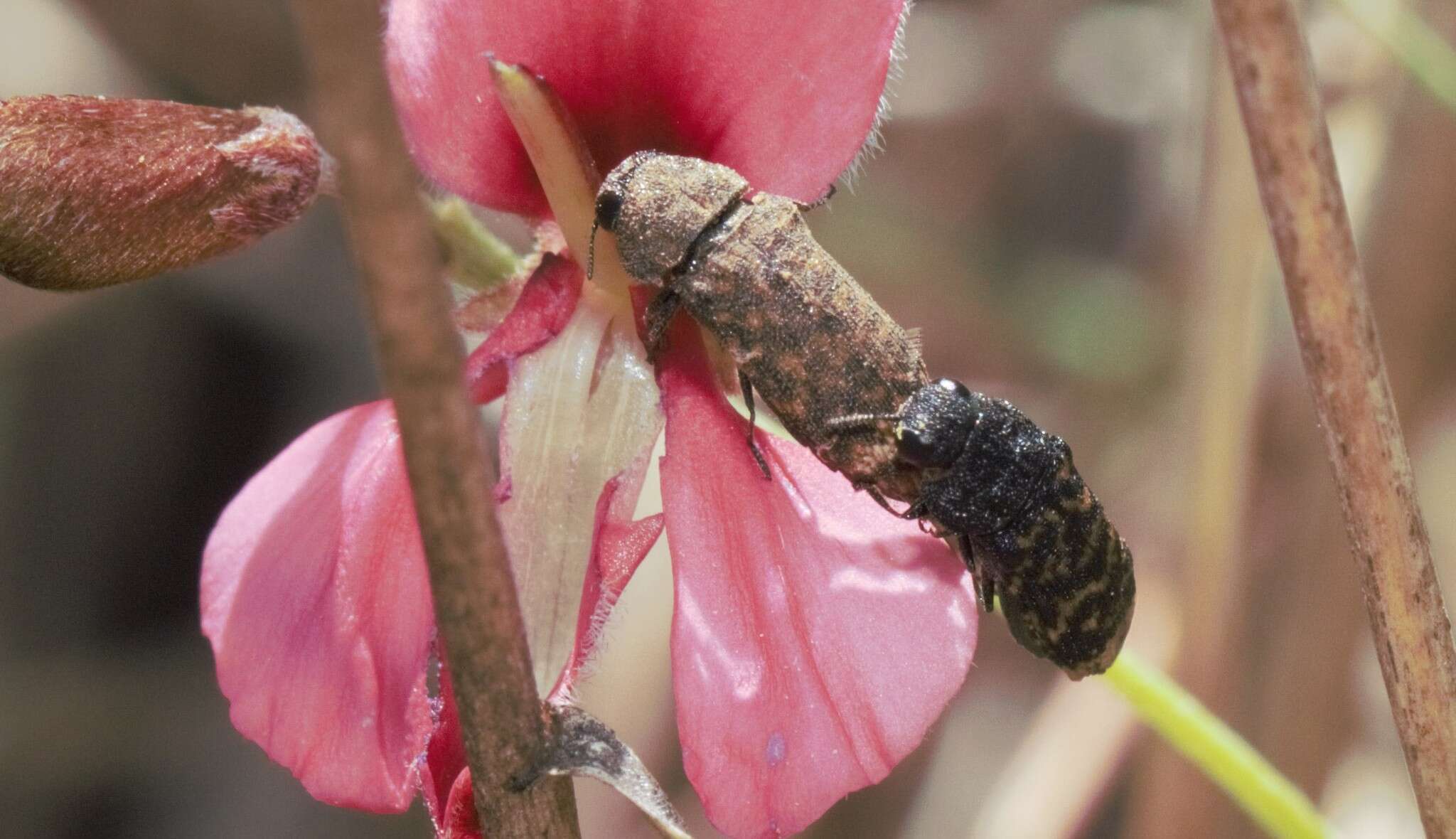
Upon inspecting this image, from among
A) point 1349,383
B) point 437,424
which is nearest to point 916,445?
point 1349,383

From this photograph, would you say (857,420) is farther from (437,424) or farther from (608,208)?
(437,424)

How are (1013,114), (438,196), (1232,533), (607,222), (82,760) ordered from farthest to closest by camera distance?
(1013,114)
(82,760)
(1232,533)
(438,196)
(607,222)

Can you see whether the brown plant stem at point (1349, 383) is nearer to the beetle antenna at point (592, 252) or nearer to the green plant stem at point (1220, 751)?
the green plant stem at point (1220, 751)

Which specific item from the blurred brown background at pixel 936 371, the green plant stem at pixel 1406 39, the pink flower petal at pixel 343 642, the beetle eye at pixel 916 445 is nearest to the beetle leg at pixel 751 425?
the beetle eye at pixel 916 445

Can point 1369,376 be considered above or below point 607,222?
above

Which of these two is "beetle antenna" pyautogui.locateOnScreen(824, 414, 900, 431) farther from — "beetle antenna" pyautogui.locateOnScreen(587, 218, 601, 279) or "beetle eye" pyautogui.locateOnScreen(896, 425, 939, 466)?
"beetle antenna" pyautogui.locateOnScreen(587, 218, 601, 279)

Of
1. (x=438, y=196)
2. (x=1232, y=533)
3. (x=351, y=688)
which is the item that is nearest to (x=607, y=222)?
(x=438, y=196)

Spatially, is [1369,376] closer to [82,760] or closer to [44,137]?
[44,137]
